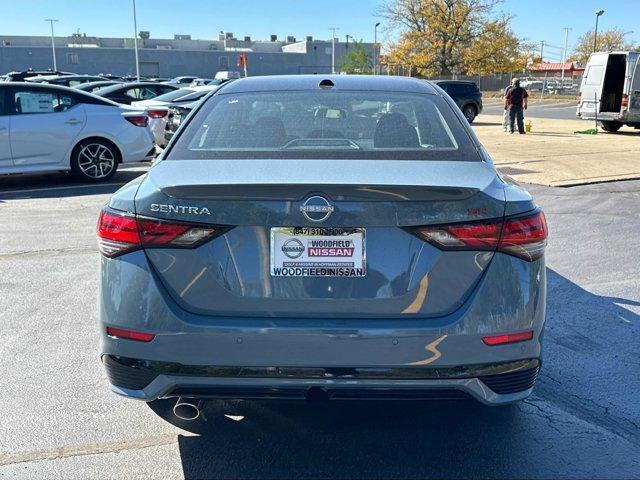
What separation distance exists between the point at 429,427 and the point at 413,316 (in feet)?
3.31

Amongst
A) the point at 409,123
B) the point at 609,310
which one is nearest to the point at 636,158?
the point at 609,310

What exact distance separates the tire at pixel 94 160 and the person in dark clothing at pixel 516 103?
1378 cm

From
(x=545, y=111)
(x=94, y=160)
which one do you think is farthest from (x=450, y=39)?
(x=94, y=160)

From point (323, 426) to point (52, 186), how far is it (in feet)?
28.3

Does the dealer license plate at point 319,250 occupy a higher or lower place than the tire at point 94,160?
higher

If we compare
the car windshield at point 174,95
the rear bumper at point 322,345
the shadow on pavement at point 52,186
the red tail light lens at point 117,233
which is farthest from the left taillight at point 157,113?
the rear bumper at point 322,345

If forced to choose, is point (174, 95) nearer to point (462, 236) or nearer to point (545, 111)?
point (462, 236)

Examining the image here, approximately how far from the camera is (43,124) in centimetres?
994

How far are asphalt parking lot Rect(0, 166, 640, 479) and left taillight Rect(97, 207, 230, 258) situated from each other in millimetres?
1040

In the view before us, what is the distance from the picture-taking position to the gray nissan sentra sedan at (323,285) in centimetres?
249

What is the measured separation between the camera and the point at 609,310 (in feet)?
16.2

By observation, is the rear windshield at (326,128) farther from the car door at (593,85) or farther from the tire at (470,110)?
the tire at (470,110)

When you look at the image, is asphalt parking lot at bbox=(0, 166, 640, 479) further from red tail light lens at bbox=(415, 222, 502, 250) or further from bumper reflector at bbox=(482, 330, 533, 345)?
red tail light lens at bbox=(415, 222, 502, 250)

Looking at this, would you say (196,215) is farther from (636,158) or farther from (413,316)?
(636,158)
